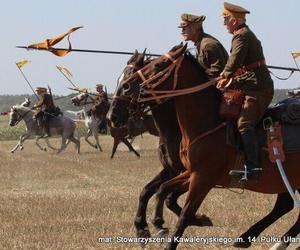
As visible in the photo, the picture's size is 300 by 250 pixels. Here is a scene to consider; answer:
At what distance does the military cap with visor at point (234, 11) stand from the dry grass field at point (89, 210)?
272 centimetres

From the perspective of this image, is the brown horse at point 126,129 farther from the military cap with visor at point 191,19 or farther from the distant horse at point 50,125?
the distant horse at point 50,125

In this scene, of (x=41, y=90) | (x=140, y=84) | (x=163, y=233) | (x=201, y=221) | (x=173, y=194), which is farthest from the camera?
(x=41, y=90)

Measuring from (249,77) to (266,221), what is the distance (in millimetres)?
1849

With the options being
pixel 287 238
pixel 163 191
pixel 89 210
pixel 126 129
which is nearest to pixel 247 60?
pixel 163 191

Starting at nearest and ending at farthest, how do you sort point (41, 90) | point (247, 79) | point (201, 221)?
1. point (247, 79)
2. point (201, 221)
3. point (41, 90)

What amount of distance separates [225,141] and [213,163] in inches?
11.3

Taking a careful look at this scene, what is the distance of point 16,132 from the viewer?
2339 inches

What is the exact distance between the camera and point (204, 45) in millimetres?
9531

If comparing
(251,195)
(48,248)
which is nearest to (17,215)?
(48,248)

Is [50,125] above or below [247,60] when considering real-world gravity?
below

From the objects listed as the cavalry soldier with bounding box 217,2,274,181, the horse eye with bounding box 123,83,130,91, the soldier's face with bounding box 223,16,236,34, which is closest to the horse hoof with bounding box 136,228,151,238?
the cavalry soldier with bounding box 217,2,274,181

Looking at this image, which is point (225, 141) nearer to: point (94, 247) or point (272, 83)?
point (272, 83)

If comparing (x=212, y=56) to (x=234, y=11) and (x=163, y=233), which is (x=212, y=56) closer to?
(x=234, y=11)

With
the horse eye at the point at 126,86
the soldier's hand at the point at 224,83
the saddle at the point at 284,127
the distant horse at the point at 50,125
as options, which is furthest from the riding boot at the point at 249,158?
the distant horse at the point at 50,125
